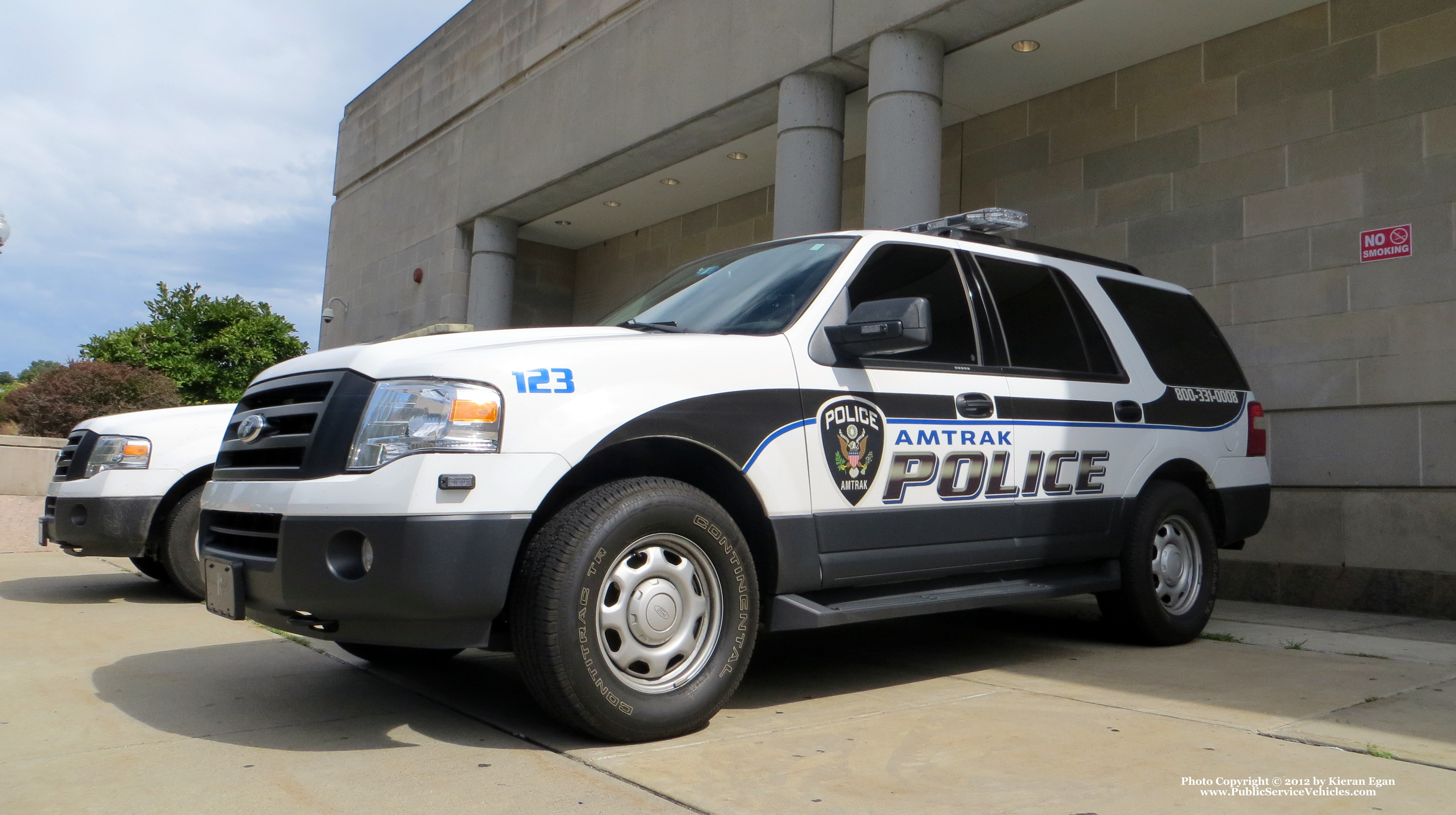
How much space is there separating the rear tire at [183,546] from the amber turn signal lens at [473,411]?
426cm

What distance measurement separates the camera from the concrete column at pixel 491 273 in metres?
15.3

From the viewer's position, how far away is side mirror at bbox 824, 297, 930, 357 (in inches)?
155

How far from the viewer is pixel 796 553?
12.9 feet

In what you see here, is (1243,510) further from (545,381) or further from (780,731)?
(545,381)

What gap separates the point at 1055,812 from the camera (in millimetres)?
2812

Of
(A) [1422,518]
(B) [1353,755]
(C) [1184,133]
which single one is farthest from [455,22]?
(B) [1353,755]

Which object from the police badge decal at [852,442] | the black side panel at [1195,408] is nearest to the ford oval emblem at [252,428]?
the police badge decal at [852,442]

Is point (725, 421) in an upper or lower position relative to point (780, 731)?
upper

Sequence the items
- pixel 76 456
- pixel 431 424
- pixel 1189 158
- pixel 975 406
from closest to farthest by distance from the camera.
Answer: pixel 431 424, pixel 975 406, pixel 76 456, pixel 1189 158

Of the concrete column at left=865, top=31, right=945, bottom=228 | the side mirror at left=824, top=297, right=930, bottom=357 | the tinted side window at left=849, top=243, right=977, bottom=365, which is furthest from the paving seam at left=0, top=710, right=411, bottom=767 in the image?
the concrete column at left=865, top=31, right=945, bottom=228

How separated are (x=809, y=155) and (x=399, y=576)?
7136 mm

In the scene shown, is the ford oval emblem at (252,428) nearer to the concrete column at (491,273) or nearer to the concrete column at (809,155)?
the concrete column at (809,155)

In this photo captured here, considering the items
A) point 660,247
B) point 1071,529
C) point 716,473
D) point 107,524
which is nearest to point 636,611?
point 716,473

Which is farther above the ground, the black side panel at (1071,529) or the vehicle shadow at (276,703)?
the black side panel at (1071,529)
